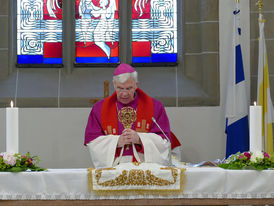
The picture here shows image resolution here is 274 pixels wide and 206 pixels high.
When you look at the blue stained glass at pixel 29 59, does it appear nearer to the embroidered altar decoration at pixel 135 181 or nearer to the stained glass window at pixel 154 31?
the stained glass window at pixel 154 31

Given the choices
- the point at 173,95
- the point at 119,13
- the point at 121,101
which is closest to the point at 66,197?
the point at 121,101

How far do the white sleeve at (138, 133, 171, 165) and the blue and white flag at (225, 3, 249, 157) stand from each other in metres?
3.09

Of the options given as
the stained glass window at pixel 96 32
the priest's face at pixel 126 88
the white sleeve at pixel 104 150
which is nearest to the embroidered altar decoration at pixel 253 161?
the white sleeve at pixel 104 150

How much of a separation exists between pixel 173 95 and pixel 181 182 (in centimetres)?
441

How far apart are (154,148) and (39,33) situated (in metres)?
4.58

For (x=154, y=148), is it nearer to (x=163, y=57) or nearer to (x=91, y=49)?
(x=163, y=57)

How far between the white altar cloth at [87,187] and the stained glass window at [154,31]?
15.4 ft

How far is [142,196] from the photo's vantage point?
4340mm

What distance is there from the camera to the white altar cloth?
4.32m

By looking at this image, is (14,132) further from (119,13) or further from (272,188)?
(119,13)

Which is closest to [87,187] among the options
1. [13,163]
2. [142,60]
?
[13,163]

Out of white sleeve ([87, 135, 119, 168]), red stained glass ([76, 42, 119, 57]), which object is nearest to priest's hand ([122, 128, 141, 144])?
white sleeve ([87, 135, 119, 168])

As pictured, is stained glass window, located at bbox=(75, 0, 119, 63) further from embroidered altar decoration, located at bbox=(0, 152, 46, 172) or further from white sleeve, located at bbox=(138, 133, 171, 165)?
embroidered altar decoration, located at bbox=(0, 152, 46, 172)

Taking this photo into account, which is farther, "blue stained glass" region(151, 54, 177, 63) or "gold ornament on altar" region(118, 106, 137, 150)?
"blue stained glass" region(151, 54, 177, 63)
